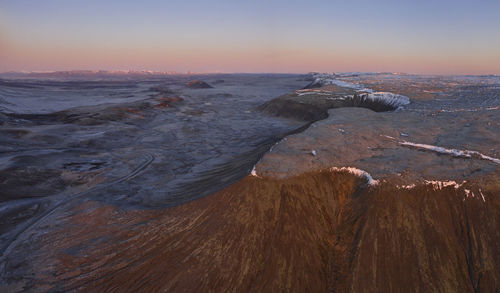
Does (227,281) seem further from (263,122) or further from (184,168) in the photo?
(263,122)

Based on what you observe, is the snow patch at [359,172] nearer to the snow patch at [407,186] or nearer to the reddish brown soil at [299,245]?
the reddish brown soil at [299,245]

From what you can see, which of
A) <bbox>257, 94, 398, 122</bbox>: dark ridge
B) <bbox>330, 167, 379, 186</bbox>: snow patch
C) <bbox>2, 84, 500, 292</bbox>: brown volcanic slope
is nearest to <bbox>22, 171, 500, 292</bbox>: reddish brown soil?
<bbox>2, 84, 500, 292</bbox>: brown volcanic slope

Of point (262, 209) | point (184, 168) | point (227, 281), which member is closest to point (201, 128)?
point (184, 168)

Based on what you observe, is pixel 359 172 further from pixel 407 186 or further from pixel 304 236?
pixel 304 236

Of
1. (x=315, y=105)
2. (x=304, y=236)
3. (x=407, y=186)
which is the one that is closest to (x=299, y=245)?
(x=304, y=236)

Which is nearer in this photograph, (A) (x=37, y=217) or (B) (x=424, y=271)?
(B) (x=424, y=271)

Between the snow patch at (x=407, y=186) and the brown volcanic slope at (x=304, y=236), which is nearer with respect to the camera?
the brown volcanic slope at (x=304, y=236)

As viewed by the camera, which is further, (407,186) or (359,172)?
(359,172)

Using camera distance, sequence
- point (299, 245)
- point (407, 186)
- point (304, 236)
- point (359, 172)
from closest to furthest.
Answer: point (299, 245)
point (304, 236)
point (407, 186)
point (359, 172)

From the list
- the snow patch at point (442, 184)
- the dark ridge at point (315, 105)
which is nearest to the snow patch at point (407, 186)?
the snow patch at point (442, 184)
